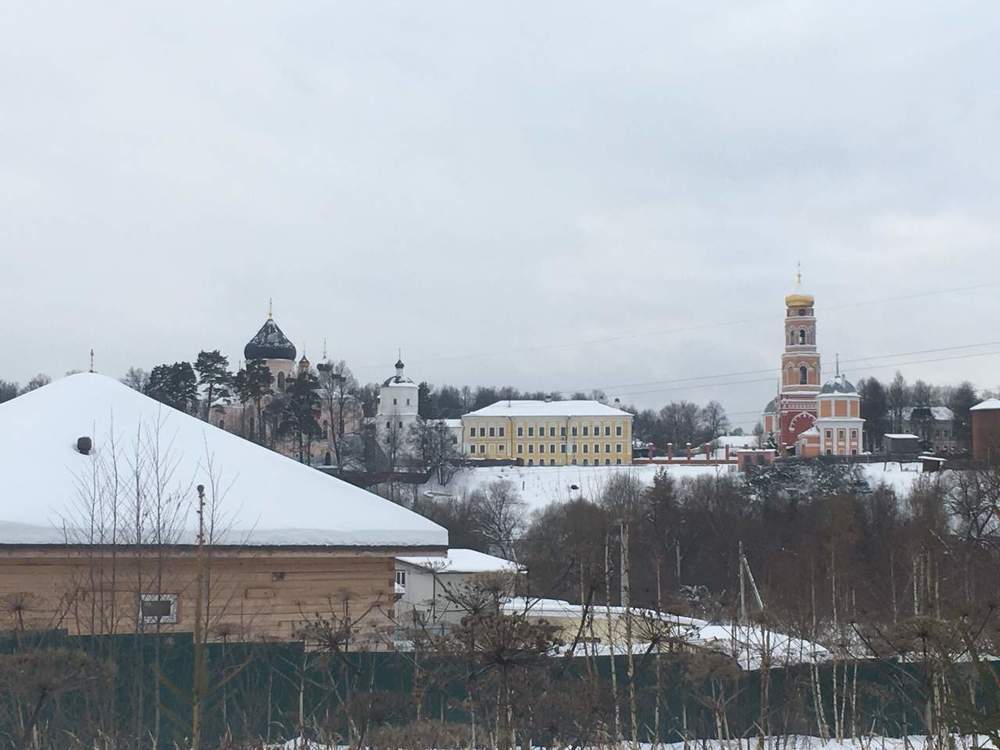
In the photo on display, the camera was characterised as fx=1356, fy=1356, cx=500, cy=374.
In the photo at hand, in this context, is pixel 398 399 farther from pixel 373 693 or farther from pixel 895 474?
pixel 373 693

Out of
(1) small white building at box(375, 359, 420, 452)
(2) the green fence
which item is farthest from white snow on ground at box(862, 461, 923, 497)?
(2) the green fence

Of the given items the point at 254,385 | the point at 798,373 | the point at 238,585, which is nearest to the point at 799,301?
the point at 798,373

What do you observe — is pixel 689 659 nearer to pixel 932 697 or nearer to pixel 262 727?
pixel 932 697

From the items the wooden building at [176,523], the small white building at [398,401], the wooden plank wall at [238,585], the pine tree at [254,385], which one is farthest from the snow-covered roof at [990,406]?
the wooden plank wall at [238,585]

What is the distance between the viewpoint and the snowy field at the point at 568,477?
247 feet

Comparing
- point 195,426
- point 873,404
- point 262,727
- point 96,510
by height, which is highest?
point 873,404

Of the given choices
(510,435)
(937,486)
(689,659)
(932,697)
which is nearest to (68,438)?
(689,659)

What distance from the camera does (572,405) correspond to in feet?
370

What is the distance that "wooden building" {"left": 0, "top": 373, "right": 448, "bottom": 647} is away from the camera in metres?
11.6

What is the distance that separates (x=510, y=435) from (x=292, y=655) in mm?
101390

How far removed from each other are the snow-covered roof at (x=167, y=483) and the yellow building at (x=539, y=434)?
9635cm

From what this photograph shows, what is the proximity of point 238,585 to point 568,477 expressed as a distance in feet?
252

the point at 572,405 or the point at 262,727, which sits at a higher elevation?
the point at 572,405

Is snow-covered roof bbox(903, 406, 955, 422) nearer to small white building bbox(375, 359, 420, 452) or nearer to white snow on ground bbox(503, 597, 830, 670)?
small white building bbox(375, 359, 420, 452)
